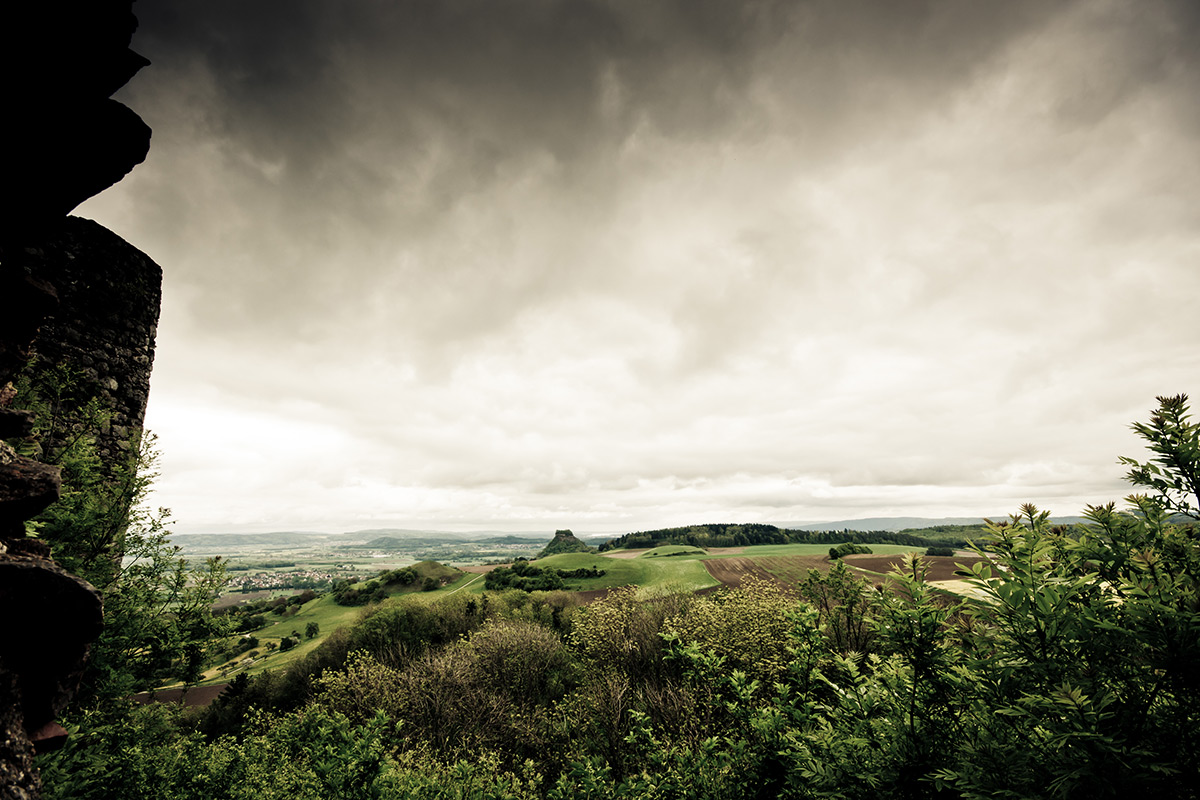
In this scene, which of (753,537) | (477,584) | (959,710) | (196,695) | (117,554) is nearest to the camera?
(959,710)

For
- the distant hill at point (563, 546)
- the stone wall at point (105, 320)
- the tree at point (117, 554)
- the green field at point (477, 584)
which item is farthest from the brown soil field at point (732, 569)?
the distant hill at point (563, 546)

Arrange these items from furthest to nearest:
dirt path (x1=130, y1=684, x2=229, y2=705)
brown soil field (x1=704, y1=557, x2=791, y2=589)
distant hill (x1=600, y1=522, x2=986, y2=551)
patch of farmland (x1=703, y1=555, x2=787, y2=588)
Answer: distant hill (x1=600, y1=522, x2=986, y2=551)
brown soil field (x1=704, y1=557, x2=791, y2=589)
patch of farmland (x1=703, y1=555, x2=787, y2=588)
dirt path (x1=130, y1=684, x2=229, y2=705)

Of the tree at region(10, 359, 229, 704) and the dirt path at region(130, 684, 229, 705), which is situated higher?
the tree at region(10, 359, 229, 704)

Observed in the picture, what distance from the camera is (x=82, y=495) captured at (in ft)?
38.4

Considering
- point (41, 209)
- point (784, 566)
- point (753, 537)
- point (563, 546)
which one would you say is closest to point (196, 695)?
point (41, 209)

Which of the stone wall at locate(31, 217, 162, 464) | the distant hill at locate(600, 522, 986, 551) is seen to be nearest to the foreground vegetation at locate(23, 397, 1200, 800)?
the stone wall at locate(31, 217, 162, 464)

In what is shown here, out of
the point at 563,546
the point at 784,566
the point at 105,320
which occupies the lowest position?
the point at 563,546

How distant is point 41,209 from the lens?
18.5 feet

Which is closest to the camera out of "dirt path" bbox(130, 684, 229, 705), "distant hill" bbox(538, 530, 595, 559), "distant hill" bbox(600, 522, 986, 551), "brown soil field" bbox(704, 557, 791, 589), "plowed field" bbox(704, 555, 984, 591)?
"dirt path" bbox(130, 684, 229, 705)

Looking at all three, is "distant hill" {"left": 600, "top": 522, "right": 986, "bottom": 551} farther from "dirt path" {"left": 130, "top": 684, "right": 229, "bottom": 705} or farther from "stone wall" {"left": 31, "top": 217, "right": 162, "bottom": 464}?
"stone wall" {"left": 31, "top": 217, "right": 162, "bottom": 464}

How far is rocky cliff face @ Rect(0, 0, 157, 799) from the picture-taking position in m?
4.87

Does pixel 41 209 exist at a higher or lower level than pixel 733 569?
higher

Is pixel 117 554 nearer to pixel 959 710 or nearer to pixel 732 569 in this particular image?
pixel 959 710

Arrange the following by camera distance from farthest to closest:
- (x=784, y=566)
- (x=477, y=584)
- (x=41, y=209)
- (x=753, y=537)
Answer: (x=753, y=537), (x=477, y=584), (x=784, y=566), (x=41, y=209)
